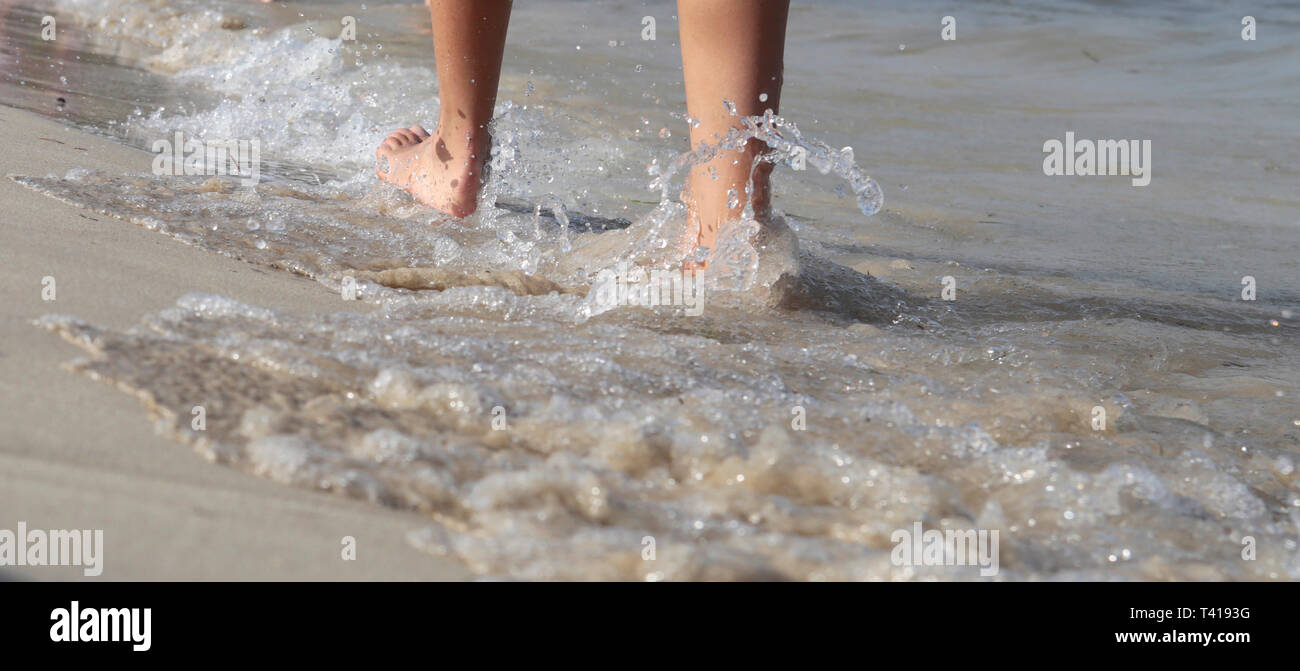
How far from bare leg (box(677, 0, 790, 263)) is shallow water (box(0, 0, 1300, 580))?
113 mm

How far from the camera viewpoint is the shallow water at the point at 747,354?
1214mm

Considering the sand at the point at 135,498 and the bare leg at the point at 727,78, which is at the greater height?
the bare leg at the point at 727,78

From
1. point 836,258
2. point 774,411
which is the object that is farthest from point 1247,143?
point 774,411

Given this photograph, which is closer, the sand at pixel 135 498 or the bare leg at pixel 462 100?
the sand at pixel 135 498

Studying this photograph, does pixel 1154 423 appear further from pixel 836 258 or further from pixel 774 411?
pixel 836 258

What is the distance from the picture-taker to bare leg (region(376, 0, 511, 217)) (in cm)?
266

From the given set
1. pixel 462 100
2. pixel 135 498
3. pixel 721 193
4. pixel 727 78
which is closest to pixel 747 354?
pixel 721 193

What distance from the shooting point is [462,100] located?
2.71 meters

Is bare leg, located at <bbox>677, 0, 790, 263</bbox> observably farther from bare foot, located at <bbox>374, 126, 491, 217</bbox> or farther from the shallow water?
bare foot, located at <bbox>374, 126, 491, 217</bbox>

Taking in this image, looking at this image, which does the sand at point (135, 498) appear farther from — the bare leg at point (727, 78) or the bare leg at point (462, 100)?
the bare leg at point (462, 100)

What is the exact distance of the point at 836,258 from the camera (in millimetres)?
2756

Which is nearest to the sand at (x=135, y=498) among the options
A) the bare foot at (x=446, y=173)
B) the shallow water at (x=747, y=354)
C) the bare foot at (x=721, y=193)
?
the shallow water at (x=747, y=354)

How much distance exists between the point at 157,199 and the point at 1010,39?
6.16 meters

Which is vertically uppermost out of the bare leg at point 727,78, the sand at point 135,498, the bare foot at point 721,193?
the bare leg at point 727,78
